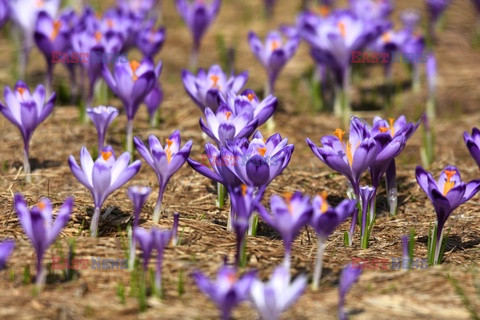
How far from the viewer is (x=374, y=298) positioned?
3398mm

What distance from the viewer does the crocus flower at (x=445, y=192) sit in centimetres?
379

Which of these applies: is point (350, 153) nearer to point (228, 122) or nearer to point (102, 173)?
point (228, 122)

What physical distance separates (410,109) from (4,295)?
4.45m

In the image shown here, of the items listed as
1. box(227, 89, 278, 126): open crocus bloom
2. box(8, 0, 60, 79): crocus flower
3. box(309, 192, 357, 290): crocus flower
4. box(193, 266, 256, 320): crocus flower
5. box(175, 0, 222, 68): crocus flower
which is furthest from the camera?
box(175, 0, 222, 68): crocus flower

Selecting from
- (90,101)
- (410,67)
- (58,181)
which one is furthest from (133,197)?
(410,67)

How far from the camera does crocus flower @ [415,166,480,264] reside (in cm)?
379

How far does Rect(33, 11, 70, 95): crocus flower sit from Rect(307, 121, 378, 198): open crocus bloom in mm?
A: 2591

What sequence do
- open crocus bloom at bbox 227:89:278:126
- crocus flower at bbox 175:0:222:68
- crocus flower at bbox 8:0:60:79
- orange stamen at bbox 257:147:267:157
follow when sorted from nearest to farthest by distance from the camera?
1. orange stamen at bbox 257:147:267:157
2. open crocus bloom at bbox 227:89:278:126
3. crocus flower at bbox 8:0:60:79
4. crocus flower at bbox 175:0:222:68

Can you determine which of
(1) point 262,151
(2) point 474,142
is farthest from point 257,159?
(2) point 474,142

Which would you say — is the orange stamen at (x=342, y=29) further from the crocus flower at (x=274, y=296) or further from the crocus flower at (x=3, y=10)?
the crocus flower at (x=274, y=296)

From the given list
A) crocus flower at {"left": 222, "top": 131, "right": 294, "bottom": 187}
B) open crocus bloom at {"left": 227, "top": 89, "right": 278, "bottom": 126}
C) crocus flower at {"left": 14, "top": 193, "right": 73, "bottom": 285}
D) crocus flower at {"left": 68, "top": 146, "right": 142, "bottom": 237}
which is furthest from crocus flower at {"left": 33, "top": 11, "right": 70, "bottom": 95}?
crocus flower at {"left": 14, "top": 193, "right": 73, "bottom": 285}

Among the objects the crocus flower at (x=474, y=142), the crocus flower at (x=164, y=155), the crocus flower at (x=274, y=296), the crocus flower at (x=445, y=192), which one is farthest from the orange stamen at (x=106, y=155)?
the crocus flower at (x=474, y=142)

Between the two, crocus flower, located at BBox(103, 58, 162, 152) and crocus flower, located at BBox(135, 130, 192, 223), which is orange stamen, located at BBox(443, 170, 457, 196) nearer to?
crocus flower, located at BBox(135, 130, 192, 223)

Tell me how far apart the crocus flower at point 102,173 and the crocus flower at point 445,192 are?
1.38 meters
